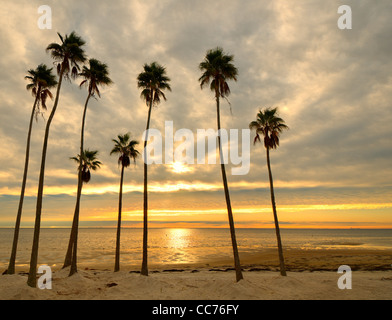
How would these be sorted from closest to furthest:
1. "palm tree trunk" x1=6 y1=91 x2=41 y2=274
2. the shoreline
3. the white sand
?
the white sand < "palm tree trunk" x1=6 y1=91 x2=41 y2=274 < the shoreline

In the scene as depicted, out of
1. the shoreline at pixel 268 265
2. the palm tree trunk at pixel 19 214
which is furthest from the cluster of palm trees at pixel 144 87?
the shoreline at pixel 268 265

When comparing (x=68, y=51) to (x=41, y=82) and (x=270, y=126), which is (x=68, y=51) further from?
(x=270, y=126)

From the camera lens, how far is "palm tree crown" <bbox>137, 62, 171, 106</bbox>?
83.9 ft

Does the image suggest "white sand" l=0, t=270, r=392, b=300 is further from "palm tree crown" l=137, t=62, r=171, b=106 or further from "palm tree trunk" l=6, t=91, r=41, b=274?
"palm tree crown" l=137, t=62, r=171, b=106

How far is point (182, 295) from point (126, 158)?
19.0 meters

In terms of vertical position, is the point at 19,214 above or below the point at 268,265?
above

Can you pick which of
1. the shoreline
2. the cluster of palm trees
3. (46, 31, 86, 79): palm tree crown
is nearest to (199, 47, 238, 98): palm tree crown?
the cluster of palm trees

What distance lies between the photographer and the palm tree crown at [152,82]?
25.6 m

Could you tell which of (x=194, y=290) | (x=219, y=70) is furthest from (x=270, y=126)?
(x=194, y=290)

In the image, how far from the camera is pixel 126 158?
30.8 m

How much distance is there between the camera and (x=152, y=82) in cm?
2539

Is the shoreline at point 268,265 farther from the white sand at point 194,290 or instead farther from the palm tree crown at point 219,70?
the palm tree crown at point 219,70
